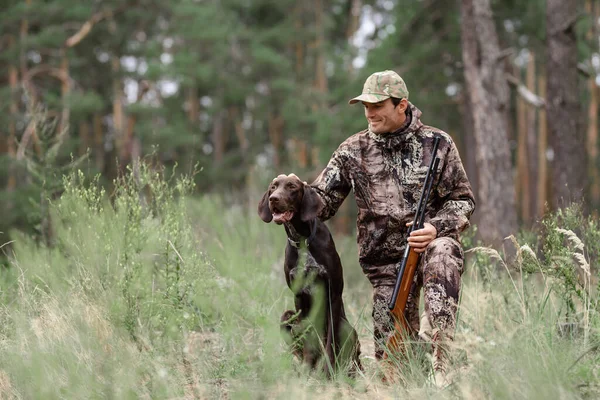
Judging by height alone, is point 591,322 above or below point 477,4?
below

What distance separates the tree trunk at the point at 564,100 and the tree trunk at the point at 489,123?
101 cm

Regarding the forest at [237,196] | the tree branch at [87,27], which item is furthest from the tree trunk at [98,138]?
the tree branch at [87,27]

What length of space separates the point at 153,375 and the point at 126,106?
19.7 m

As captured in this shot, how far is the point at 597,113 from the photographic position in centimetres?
2402

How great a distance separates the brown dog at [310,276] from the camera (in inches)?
147

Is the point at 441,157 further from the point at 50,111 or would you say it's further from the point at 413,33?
the point at 50,111

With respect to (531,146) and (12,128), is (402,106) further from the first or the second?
(531,146)

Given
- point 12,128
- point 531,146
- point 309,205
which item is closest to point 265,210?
point 309,205

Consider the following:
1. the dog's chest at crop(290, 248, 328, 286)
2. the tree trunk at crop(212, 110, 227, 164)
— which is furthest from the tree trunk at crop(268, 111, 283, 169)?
the dog's chest at crop(290, 248, 328, 286)

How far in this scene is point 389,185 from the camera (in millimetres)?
4305

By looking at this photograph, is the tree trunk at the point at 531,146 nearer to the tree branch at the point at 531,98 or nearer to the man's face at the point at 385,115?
the tree branch at the point at 531,98

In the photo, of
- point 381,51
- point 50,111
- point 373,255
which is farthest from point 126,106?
point 373,255

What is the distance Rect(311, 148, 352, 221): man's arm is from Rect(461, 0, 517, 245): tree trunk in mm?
6449

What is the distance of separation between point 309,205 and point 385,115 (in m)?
0.82
